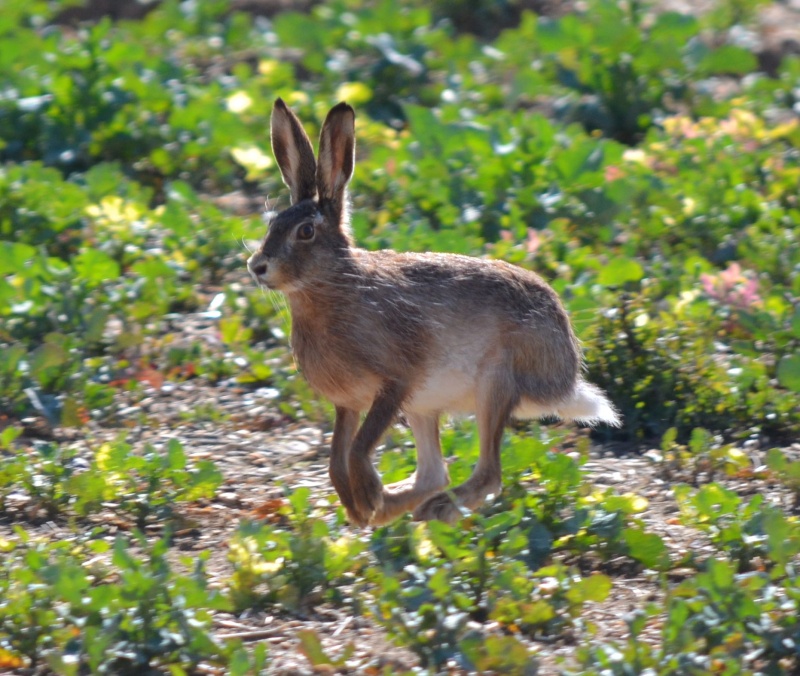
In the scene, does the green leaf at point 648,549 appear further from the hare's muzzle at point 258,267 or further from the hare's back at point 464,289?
the hare's muzzle at point 258,267

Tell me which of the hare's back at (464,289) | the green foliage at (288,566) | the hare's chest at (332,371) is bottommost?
the green foliage at (288,566)

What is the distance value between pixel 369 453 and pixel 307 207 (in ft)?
2.90

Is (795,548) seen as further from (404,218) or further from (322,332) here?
(404,218)

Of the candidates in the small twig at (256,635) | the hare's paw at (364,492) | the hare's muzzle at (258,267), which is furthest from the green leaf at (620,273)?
the small twig at (256,635)

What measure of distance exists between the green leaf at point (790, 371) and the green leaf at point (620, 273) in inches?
43.3

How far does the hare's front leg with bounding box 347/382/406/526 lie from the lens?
14.8ft

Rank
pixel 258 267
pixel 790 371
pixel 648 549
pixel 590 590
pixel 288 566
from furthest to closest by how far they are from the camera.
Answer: pixel 790 371
pixel 258 267
pixel 648 549
pixel 288 566
pixel 590 590

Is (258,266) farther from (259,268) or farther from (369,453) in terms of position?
(369,453)

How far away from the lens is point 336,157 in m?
4.68

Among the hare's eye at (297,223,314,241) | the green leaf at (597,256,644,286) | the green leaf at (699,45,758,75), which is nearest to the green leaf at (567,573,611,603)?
the hare's eye at (297,223,314,241)

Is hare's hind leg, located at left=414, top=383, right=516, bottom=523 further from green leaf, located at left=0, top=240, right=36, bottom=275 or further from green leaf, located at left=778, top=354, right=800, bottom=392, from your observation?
green leaf, located at left=0, top=240, right=36, bottom=275

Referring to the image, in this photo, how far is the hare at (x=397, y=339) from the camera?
4.54 metres

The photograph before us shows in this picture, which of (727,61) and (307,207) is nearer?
(307,207)

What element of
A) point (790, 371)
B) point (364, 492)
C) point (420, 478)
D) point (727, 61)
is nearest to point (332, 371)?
point (364, 492)
